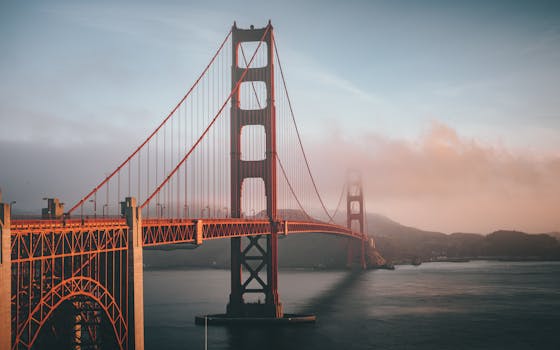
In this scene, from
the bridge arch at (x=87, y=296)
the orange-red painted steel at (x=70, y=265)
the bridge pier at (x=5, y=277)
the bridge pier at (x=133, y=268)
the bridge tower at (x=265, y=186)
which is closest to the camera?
the bridge pier at (x=5, y=277)

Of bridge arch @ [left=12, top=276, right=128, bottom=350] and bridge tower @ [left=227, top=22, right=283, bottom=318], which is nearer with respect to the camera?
bridge arch @ [left=12, top=276, right=128, bottom=350]

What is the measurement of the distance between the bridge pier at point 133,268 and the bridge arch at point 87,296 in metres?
0.44

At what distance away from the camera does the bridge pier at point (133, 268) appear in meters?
31.1

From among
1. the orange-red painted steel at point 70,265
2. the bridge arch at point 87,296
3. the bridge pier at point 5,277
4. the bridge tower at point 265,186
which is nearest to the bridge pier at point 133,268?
the orange-red painted steel at point 70,265

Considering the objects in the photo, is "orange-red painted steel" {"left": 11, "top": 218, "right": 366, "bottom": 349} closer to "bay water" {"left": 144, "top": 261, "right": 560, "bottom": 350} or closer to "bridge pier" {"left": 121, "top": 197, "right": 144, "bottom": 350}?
"bridge pier" {"left": 121, "top": 197, "right": 144, "bottom": 350}

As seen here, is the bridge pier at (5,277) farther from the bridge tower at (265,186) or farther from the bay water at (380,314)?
the bridge tower at (265,186)

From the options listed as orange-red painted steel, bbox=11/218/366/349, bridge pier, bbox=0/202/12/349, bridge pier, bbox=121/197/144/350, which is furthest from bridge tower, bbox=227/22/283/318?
bridge pier, bbox=0/202/12/349

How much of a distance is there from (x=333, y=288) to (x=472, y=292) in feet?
69.1

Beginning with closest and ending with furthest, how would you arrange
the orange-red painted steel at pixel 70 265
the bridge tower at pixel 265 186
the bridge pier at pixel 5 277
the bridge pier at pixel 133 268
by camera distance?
the bridge pier at pixel 5 277
the orange-red painted steel at pixel 70 265
the bridge pier at pixel 133 268
the bridge tower at pixel 265 186

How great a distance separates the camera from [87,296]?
28.9 meters

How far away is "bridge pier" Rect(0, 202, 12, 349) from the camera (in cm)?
2106

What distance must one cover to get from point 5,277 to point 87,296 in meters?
7.96

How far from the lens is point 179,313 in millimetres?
64938

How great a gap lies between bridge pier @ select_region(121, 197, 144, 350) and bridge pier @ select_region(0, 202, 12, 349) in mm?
9780
